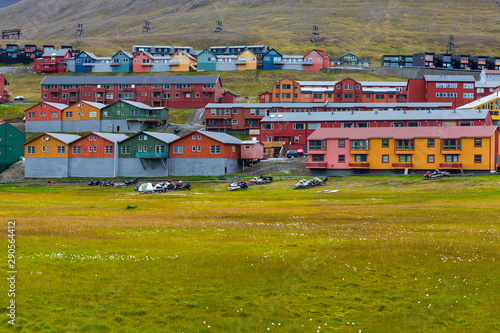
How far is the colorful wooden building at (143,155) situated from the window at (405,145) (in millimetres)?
43575

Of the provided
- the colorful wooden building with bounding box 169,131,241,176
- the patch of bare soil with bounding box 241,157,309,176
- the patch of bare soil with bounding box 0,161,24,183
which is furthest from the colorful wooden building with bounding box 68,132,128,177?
the patch of bare soil with bounding box 241,157,309,176

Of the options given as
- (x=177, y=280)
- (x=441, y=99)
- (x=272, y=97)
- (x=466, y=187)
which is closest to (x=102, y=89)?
(x=272, y=97)

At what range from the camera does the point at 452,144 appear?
86.2 metres

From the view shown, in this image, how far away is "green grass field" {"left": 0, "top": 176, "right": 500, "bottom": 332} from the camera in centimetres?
1443

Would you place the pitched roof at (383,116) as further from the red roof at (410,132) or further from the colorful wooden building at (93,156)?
the colorful wooden building at (93,156)

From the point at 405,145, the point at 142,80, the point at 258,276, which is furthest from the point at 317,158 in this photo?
the point at 142,80

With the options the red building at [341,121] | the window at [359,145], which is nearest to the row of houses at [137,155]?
the red building at [341,121]

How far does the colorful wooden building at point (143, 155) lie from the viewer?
340 ft

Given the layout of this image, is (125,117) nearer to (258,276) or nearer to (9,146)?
(9,146)

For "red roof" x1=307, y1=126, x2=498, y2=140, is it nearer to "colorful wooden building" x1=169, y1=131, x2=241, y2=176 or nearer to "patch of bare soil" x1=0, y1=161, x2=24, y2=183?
"colorful wooden building" x1=169, y1=131, x2=241, y2=176

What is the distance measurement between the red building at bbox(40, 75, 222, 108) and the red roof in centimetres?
7085

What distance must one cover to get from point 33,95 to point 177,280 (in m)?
185

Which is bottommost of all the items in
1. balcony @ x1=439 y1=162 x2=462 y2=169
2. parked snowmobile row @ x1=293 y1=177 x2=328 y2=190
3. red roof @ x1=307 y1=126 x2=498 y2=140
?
parked snowmobile row @ x1=293 y1=177 x2=328 y2=190

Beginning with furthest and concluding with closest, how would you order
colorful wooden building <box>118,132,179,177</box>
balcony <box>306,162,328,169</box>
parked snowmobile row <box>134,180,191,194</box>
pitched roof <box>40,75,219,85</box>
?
pitched roof <box>40,75,219,85</box> → colorful wooden building <box>118,132,179,177</box> → balcony <box>306,162,328,169</box> → parked snowmobile row <box>134,180,191,194</box>
